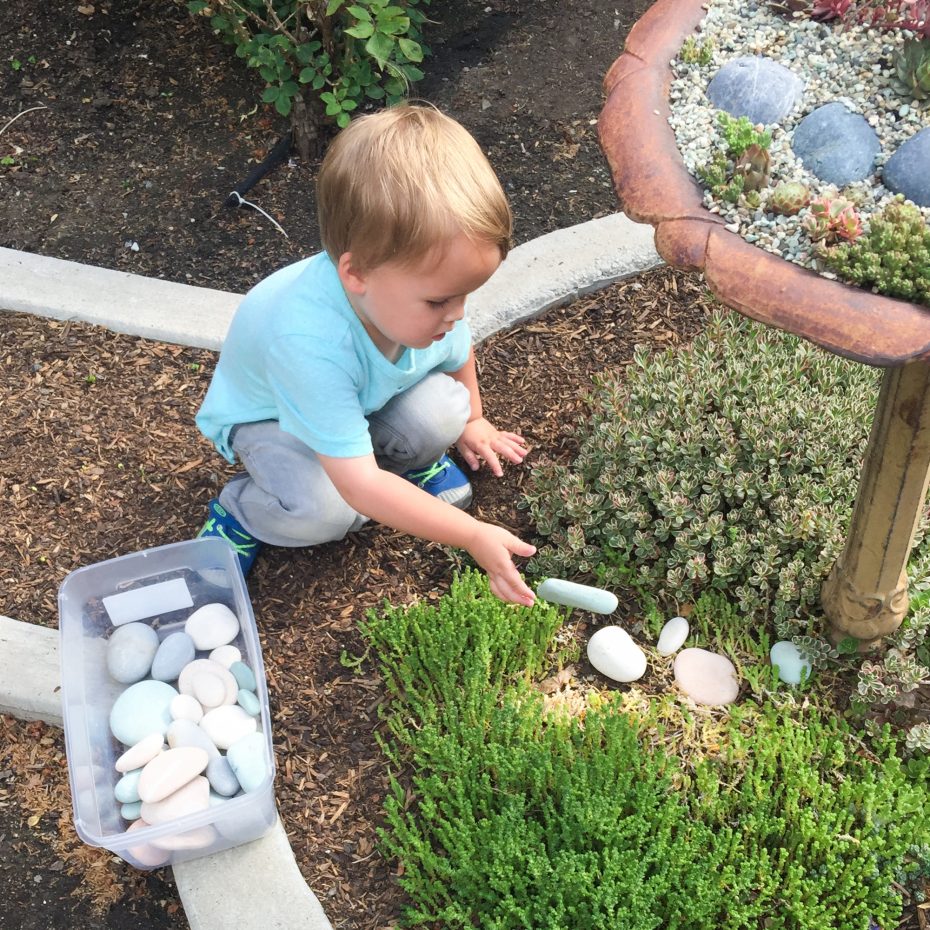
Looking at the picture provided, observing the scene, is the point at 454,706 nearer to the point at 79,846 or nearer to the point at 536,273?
the point at 79,846

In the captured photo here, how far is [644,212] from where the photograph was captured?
1380mm

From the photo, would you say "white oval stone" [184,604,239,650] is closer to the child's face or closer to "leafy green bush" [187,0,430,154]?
the child's face

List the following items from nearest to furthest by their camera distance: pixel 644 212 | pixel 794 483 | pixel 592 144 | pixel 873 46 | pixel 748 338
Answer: pixel 644 212
pixel 873 46
pixel 794 483
pixel 748 338
pixel 592 144

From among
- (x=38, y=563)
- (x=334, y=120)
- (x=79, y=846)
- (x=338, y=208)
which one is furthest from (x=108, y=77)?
(x=79, y=846)

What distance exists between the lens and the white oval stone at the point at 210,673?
2.23m

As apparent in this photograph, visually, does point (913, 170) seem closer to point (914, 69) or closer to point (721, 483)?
point (914, 69)

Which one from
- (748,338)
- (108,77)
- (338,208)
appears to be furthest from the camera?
(108,77)

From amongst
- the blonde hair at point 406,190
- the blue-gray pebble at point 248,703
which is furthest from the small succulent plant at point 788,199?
the blue-gray pebble at point 248,703

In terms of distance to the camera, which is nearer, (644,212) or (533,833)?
(644,212)

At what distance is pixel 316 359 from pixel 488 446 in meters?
0.78

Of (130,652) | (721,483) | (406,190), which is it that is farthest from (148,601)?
(721,483)

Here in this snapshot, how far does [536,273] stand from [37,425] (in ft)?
4.87

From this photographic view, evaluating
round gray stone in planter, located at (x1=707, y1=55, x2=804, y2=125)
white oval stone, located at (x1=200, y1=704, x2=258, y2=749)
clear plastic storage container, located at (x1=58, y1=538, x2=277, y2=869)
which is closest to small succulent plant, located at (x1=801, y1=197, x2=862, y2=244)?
round gray stone in planter, located at (x1=707, y1=55, x2=804, y2=125)

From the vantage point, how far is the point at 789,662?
2285 millimetres
